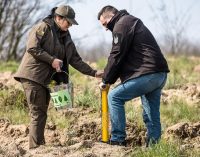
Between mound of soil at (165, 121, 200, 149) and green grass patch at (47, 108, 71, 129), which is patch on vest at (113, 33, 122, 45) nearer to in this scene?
mound of soil at (165, 121, 200, 149)

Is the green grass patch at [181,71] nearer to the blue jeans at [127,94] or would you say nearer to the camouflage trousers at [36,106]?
the blue jeans at [127,94]

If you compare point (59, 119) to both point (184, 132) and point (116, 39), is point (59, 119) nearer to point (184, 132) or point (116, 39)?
point (184, 132)

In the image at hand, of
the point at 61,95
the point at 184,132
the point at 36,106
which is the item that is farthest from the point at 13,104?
the point at 184,132

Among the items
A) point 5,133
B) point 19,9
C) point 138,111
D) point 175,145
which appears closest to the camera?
point 175,145

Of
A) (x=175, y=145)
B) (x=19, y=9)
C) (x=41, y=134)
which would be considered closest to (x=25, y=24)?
(x=19, y=9)

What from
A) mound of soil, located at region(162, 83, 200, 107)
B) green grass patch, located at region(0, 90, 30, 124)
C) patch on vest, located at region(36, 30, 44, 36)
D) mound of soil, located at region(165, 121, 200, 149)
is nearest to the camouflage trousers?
patch on vest, located at region(36, 30, 44, 36)

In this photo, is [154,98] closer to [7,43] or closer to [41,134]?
[41,134]

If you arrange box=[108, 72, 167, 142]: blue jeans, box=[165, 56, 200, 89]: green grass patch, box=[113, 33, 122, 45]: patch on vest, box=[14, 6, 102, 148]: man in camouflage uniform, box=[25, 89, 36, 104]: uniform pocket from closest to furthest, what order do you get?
1. box=[113, 33, 122, 45]: patch on vest
2. box=[108, 72, 167, 142]: blue jeans
3. box=[14, 6, 102, 148]: man in camouflage uniform
4. box=[25, 89, 36, 104]: uniform pocket
5. box=[165, 56, 200, 89]: green grass patch

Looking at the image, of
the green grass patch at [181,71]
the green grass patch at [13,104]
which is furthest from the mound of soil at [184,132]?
the green grass patch at [181,71]

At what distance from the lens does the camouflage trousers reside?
332 inches

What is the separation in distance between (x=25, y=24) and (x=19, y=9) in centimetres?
47

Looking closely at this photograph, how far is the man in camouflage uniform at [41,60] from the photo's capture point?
27.3ft

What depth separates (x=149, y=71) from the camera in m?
8.00

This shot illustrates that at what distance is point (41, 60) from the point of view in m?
8.38
